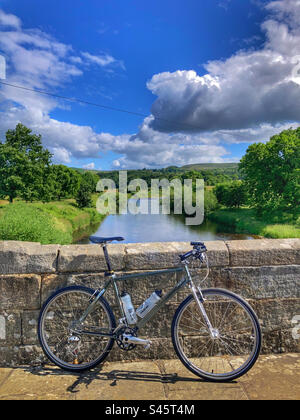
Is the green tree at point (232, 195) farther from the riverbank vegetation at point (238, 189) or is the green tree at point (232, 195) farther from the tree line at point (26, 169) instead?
the tree line at point (26, 169)

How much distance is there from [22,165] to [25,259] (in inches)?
1426

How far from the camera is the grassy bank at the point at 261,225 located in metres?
27.3

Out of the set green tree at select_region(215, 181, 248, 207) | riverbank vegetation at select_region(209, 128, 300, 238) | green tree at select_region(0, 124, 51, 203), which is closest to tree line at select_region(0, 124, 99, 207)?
green tree at select_region(0, 124, 51, 203)

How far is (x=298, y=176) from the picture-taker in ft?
92.8

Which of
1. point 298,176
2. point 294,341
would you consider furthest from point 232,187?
point 294,341

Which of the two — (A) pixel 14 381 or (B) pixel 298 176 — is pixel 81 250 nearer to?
(A) pixel 14 381

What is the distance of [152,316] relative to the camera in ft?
7.48

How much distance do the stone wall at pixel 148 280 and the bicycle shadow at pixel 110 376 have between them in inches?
5.5

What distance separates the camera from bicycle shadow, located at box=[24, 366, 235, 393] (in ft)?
6.94

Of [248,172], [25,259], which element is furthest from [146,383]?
[248,172]

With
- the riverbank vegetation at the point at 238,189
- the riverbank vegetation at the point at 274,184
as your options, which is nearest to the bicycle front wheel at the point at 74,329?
the riverbank vegetation at the point at 238,189

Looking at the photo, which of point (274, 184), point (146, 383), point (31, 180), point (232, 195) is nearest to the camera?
point (146, 383)

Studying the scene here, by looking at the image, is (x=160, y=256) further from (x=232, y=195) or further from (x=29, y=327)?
(x=232, y=195)

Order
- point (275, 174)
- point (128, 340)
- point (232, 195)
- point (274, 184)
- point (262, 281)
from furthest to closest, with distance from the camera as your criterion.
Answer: point (232, 195) < point (274, 184) < point (275, 174) < point (262, 281) < point (128, 340)
